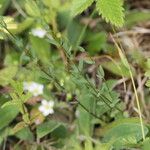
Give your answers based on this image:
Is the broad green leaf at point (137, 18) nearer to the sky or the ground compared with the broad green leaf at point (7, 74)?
nearer to the ground

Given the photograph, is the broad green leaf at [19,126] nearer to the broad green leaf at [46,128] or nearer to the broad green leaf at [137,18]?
the broad green leaf at [46,128]

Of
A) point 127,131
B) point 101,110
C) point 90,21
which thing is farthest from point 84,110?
point 90,21

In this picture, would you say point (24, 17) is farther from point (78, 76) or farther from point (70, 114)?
point (78, 76)

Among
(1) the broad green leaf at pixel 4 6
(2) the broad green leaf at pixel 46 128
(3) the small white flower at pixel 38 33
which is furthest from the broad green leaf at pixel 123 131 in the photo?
(1) the broad green leaf at pixel 4 6

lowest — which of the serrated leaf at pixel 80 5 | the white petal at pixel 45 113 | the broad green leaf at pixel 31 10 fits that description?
the white petal at pixel 45 113

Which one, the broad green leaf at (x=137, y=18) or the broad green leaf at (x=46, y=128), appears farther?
the broad green leaf at (x=137, y=18)

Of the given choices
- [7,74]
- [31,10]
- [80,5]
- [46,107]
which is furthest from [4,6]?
[80,5]

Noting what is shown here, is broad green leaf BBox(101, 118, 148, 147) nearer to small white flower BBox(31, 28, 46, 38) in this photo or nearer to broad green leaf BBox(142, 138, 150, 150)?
broad green leaf BBox(142, 138, 150, 150)
